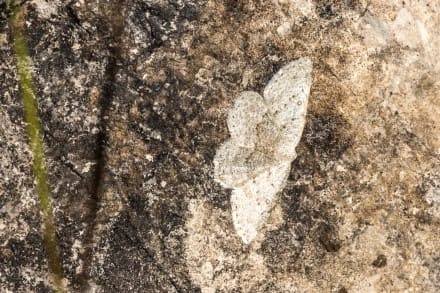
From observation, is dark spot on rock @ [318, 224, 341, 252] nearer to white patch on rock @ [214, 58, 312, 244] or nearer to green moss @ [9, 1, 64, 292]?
white patch on rock @ [214, 58, 312, 244]

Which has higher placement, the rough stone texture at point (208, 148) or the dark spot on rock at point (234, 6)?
the dark spot on rock at point (234, 6)

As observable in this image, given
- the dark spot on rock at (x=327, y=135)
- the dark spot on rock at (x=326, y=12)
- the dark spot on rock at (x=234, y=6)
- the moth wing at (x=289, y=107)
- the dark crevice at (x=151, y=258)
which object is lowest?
the dark crevice at (x=151, y=258)

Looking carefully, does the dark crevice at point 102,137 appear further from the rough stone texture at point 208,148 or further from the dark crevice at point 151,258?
the dark crevice at point 151,258

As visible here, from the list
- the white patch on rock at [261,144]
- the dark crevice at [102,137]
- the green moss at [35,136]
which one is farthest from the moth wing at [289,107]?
the green moss at [35,136]

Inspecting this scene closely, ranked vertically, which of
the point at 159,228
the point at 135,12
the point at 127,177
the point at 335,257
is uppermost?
the point at 135,12

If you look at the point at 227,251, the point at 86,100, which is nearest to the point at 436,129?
the point at 227,251

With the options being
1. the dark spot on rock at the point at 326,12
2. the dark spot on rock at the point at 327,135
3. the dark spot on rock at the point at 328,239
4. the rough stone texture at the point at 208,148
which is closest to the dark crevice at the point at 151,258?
the rough stone texture at the point at 208,148

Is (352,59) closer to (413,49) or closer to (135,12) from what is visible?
(413,49)
